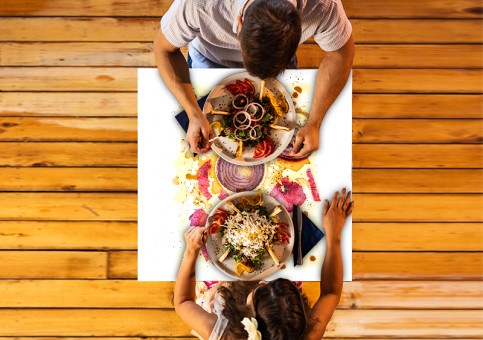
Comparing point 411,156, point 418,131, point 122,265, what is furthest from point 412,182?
point 122,265

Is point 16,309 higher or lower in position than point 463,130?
lower

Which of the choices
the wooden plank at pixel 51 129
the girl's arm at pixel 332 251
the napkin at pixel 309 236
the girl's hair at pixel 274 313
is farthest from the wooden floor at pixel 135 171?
the girl's hair at pixel 274 313

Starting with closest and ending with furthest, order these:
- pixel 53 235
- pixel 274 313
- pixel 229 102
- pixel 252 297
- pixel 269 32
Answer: pixel 269 32
pixel 274 313
pixel 252 297
pixel 229 102
pixel 53 235

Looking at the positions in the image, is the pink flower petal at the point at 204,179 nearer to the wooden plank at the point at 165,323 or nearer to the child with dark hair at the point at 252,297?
the child with dark hair at the point at 252,297

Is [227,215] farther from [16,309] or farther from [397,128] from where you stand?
[16,309]

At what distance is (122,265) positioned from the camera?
2512mm

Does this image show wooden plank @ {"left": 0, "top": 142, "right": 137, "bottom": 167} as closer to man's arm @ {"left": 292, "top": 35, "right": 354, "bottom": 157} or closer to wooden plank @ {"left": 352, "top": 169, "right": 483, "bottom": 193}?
man's arm @ {"left": 292, "top": 35, "right": 354, "bottom": 157}

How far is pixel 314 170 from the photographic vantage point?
1.78 metres

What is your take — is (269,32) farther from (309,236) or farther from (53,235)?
(53,235)

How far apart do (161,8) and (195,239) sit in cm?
148

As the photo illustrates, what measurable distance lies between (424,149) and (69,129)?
1985mm

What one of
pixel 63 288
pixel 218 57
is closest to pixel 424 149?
pixel 218 57

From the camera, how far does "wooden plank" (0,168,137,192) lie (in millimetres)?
2486

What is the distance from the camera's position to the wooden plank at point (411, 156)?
2.56 m
